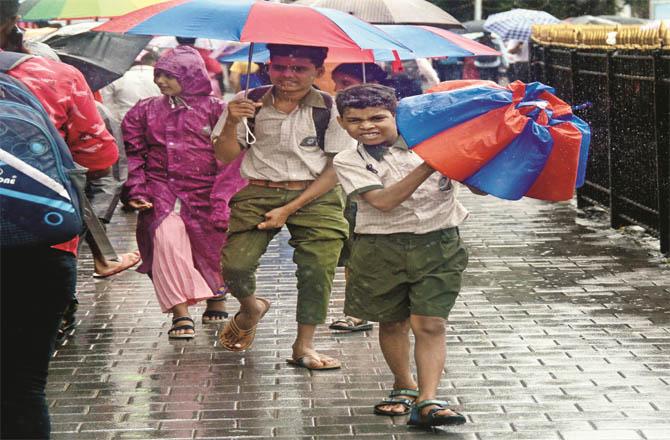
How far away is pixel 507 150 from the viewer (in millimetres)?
5363

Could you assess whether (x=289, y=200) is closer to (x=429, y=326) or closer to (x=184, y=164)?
(x=184, y=164)

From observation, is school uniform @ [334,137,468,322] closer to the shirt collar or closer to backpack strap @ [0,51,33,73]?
the shirt collar

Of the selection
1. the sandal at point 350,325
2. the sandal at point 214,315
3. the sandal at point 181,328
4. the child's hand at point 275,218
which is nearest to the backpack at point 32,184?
the child's hand at point 275,218

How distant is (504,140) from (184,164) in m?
3.26

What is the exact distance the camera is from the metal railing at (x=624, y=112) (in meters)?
10.6

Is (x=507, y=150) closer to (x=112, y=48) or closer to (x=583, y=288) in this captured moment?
(x=583, y=288)

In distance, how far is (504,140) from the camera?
5.34m

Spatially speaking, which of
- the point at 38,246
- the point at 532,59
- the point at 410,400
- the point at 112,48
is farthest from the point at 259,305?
the point at 532,59

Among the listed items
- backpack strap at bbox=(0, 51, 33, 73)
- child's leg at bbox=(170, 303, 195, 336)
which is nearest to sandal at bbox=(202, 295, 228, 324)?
child's leg at bbox=(170, 303, 195, 336)

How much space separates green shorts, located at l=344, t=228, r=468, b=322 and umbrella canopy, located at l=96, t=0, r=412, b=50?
96 centimetres

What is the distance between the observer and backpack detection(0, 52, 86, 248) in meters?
4.02

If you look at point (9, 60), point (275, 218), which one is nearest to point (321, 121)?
point (275, 218)

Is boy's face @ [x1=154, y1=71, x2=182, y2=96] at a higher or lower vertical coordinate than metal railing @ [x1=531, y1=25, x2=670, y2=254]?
higher

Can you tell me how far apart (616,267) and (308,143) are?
377 cm
